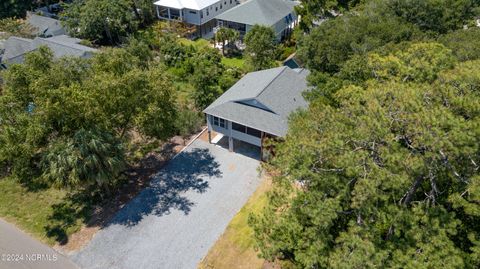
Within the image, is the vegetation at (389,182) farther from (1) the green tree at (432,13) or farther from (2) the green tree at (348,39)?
(1) the green tree at (432,13)

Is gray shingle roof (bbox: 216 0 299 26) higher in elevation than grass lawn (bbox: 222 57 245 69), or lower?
higher

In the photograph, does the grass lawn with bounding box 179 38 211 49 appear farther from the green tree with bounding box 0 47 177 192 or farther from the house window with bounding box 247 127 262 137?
the green tree with bounding box 0 47 177 192

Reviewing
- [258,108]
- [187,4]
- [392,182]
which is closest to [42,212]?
[258,108]

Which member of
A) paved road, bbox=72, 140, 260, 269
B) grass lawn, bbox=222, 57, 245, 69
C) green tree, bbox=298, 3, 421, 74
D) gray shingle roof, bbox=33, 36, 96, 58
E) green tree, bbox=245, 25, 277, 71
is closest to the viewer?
paved road, bbox=72, 140, 260, 269

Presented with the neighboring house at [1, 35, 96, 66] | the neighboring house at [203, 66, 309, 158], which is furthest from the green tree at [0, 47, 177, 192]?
the neighboring house at [1, 35, 96, 66]

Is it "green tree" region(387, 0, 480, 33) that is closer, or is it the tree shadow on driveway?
the tree shadow on driveway

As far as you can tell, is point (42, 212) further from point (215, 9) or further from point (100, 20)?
point (215, 9)

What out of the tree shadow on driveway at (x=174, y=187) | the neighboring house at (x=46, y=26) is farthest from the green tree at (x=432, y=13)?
the neighboring house at (x=46, y=26)
